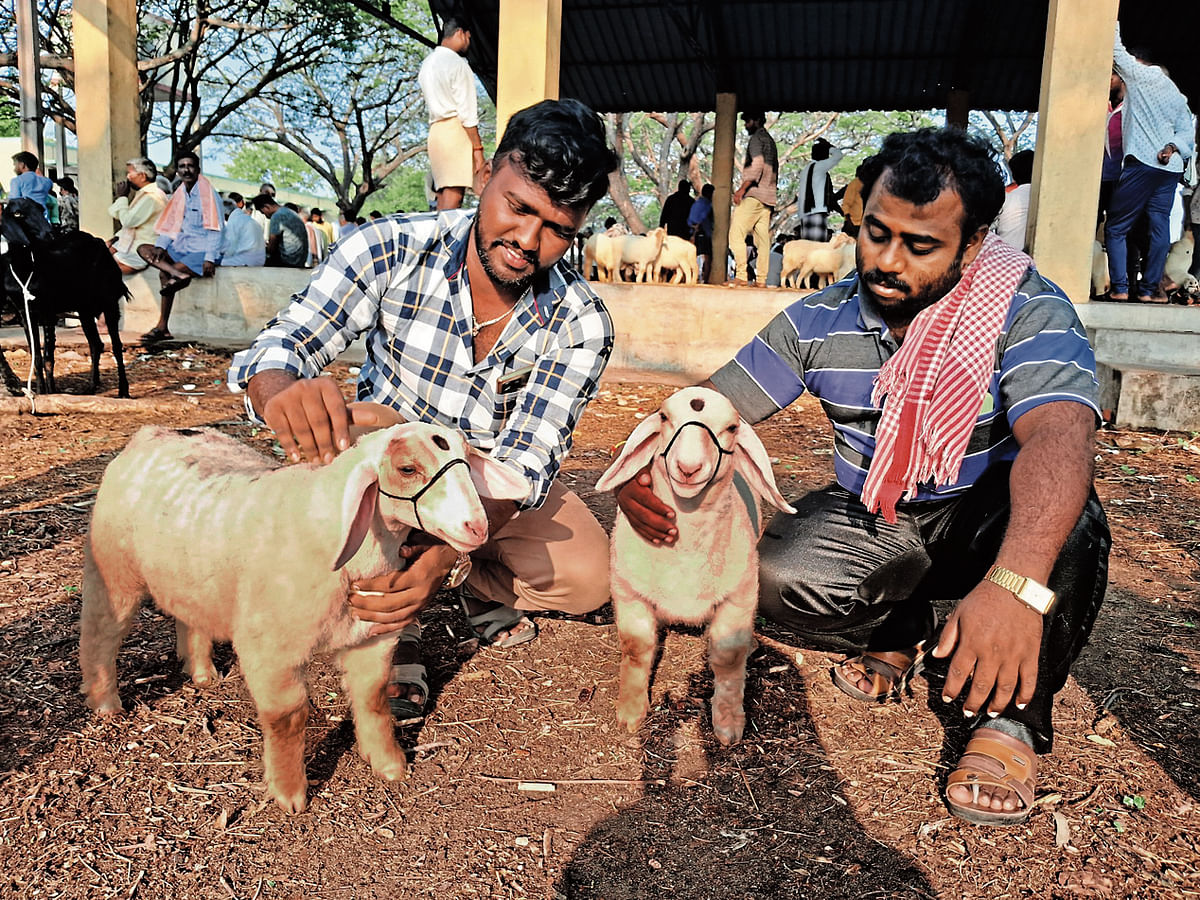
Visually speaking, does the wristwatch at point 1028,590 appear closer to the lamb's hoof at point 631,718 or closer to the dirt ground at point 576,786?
the dirt ground at point 576,786

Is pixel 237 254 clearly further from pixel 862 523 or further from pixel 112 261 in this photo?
pixel 862 523

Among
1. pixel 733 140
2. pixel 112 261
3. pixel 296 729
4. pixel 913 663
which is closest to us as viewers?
pixel 296 729

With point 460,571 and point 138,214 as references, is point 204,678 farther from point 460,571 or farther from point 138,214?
point 138,214

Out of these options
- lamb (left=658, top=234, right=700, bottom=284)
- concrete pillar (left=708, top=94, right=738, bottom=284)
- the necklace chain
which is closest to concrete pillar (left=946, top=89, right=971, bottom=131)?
concrete pillar (left=708, top=94, right=738, bottom=284)

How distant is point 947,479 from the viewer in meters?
2.90

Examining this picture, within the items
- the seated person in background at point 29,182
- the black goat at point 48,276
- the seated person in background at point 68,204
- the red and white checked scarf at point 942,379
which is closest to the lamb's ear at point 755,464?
the red and white checked scarf at point 942,379

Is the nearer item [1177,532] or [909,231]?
[909,231]

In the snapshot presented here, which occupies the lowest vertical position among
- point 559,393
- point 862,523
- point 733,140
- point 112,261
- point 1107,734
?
point 1107,734

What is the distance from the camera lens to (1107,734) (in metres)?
2.92

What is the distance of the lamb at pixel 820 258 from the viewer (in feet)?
40.9

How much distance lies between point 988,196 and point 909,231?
0.27m

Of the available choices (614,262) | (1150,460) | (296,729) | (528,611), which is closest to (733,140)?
(614,262)

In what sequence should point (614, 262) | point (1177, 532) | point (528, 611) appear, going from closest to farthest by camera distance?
point (528, 611) < point (1177, 532) < point (614, 262)

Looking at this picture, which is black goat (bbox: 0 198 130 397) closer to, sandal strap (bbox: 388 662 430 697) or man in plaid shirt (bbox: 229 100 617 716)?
man in plaid shirt (bbox: 229 100 617 716)
